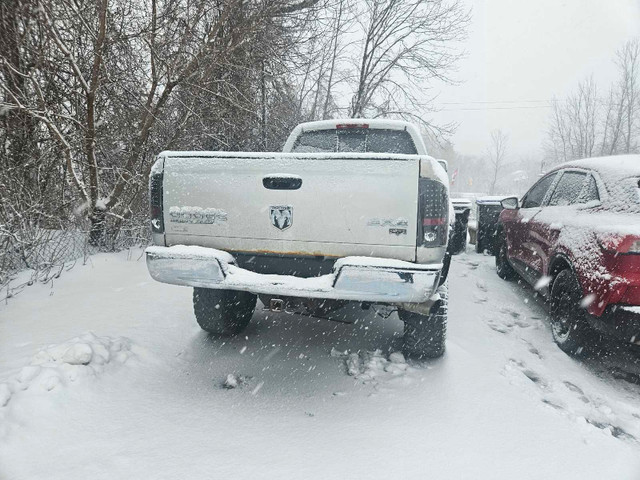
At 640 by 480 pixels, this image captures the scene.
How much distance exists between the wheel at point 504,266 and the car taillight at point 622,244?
122 inches

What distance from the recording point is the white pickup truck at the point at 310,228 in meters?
2.42

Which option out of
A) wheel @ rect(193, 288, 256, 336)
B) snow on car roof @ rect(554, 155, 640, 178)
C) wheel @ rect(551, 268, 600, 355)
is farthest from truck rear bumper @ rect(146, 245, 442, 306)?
snow on car roof @ rect(554, 155, 640, 178)

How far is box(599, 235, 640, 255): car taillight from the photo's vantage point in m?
2.79

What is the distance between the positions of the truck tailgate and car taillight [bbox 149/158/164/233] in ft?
0.17

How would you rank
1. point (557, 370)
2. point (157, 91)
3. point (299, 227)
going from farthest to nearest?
point (157, 91)
point (557, 370)
point (299, 227)

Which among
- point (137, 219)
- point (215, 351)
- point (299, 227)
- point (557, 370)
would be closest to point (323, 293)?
point (299, 227)

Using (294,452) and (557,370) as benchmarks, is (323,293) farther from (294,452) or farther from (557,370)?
(557,370)

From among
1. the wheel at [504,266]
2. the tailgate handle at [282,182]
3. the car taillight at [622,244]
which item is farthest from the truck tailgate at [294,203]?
the wheel at [504,266]

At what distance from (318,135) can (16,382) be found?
368 cm

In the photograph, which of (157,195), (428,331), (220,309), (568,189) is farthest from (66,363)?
(568,189)

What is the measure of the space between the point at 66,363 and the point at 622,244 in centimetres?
399

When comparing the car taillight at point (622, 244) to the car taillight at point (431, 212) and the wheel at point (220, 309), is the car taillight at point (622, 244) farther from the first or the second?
the wheel at point (220, 309)

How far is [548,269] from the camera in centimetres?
398

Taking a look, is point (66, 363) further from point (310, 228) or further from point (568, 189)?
point (568, 189)
